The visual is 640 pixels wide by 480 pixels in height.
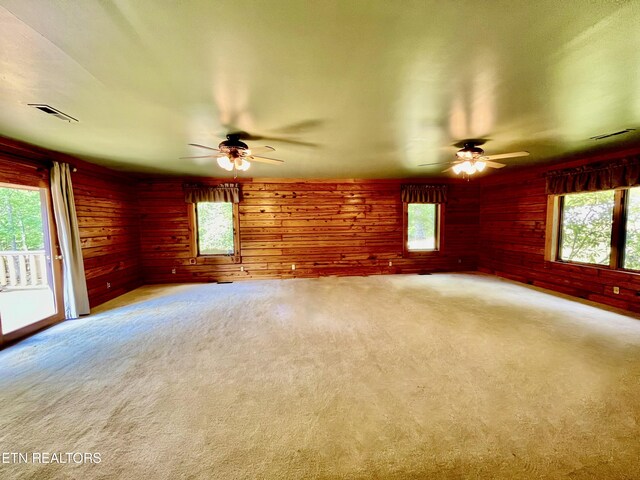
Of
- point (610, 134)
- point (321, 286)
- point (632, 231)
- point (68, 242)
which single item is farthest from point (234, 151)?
point (632, 231)

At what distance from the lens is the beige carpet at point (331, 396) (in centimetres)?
137

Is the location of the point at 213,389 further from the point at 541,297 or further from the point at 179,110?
the point at 541,297

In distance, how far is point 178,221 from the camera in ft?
18.6

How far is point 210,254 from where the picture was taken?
5.85 meters

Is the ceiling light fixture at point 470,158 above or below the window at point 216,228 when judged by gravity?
above

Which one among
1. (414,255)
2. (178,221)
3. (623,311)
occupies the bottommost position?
(623,311)

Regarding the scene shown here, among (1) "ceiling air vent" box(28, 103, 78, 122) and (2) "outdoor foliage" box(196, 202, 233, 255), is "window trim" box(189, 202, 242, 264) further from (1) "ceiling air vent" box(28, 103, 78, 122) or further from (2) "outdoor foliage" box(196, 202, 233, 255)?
(1) "ceiling air vent" box(28, 103, 78, 122)

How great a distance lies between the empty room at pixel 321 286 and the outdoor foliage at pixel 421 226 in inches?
61.9

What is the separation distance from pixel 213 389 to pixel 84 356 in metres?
1.65

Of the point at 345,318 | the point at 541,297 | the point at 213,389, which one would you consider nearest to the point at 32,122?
the point at 213,389

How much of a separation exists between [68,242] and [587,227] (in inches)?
329

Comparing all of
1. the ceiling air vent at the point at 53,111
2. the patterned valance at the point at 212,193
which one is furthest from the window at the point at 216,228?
the ceiling air vent at the point at 53,111

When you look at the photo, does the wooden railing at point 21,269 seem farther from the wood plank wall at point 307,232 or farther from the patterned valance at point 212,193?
the patterned valance at point 212,193

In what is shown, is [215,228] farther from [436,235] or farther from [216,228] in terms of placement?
[436,235]
